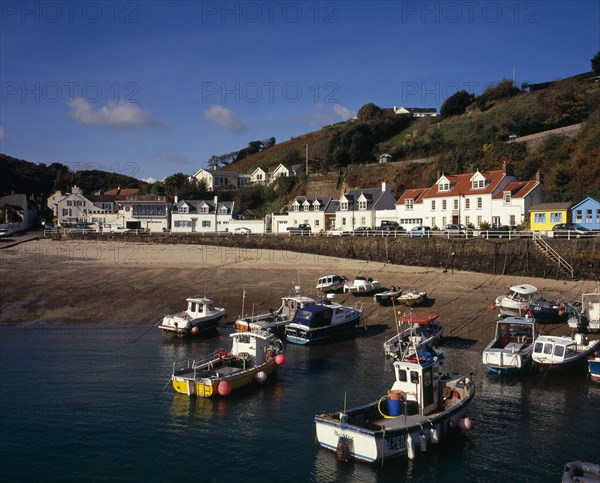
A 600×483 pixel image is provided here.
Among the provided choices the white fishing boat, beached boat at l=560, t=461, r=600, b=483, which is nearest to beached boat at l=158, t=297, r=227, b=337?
the white fishing boat

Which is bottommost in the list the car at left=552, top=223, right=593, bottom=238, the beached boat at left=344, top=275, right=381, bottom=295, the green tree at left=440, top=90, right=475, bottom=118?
the beached boat at left=344, top=275, right=381, bottom=295

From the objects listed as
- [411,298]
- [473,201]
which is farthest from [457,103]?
[411,298]

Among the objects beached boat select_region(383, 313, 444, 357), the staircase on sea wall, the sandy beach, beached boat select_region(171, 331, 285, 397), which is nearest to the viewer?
beached boat select_region(171, 331, 285, 397)

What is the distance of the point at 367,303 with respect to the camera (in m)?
40.0

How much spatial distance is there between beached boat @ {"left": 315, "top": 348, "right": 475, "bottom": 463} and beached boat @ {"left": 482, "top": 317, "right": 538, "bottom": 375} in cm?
569

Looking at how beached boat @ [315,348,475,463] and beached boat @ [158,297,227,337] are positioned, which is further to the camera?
beached boat @ [158,297,227,337]

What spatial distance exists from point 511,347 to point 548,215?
29.5m

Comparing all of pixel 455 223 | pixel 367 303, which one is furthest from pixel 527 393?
pixel 455 223

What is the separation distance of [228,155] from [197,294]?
5062 inches

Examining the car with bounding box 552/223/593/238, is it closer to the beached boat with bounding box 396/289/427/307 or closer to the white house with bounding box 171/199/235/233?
the beached boat with bounding box 396/289/427/307

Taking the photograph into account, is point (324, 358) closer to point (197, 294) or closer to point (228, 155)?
point (197, 294)

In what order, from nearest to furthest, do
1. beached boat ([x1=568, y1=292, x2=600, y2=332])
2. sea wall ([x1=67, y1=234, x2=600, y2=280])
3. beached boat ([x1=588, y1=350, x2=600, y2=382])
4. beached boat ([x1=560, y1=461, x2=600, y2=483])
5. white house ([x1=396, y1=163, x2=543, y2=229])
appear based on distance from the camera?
beached boat ([x1=560, y1=461, x2=600, y2=483])
beached boat ([x1=588, y1=350, x2=600, y2=382])
beached boat ([x1=568, y1=292, x2=600, y2=332])
sea wall ([x1=67, y1=234, x2=600, y2=280])
white house ([x1=396, y1=163, x2=543, y2=229])

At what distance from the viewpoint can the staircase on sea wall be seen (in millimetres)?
42719

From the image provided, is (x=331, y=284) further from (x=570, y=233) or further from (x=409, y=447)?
(x=409, y=447)
